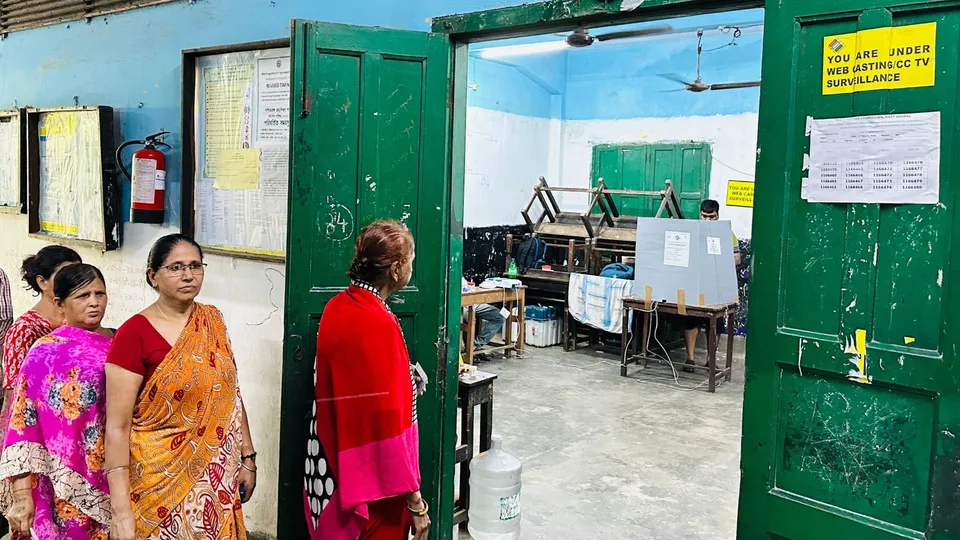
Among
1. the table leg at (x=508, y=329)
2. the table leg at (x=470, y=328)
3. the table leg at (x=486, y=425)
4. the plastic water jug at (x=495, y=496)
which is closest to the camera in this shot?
the plastic water jug at (x=495, y=496)

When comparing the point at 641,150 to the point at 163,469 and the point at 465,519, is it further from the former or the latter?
the point at 163,469

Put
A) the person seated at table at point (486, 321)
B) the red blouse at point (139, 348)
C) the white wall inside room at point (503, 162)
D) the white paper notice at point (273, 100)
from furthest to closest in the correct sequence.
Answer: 1. the white wall inside room at point (503, 162)
2. the person seated at table at point (486, 321)
3. the white paper notice at point (273, 100)
4. the red blouse at point (139, 348)

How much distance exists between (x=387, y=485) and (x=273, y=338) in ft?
4.23

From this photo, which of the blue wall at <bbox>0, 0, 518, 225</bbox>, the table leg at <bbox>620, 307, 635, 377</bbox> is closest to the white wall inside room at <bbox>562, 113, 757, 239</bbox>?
the table leg at <bbox>620, 307, 635, 377</bbox>

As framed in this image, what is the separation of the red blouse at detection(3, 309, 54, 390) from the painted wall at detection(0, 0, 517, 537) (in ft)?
2.95

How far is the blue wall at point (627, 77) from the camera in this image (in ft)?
28.9

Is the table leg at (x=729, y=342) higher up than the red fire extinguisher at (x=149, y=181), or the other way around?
the red fire extinguisher at (x=149, y=181)

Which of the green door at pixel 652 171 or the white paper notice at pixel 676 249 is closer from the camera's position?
the white paper notice at pixel 676 249

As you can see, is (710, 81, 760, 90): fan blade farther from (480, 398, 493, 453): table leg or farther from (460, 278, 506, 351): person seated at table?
(480, 398, 493, 453): table leg

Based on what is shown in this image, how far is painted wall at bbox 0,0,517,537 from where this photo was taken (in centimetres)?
315

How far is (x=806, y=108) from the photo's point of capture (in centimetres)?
191

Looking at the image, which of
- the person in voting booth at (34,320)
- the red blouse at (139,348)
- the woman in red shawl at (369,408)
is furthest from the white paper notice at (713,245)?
the red blouse at (139,348)

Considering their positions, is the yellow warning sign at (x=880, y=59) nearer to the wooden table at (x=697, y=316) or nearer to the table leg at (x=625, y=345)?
the wooden table at (x=697, y=316)

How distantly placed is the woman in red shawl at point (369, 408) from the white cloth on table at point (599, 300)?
5342 mm
